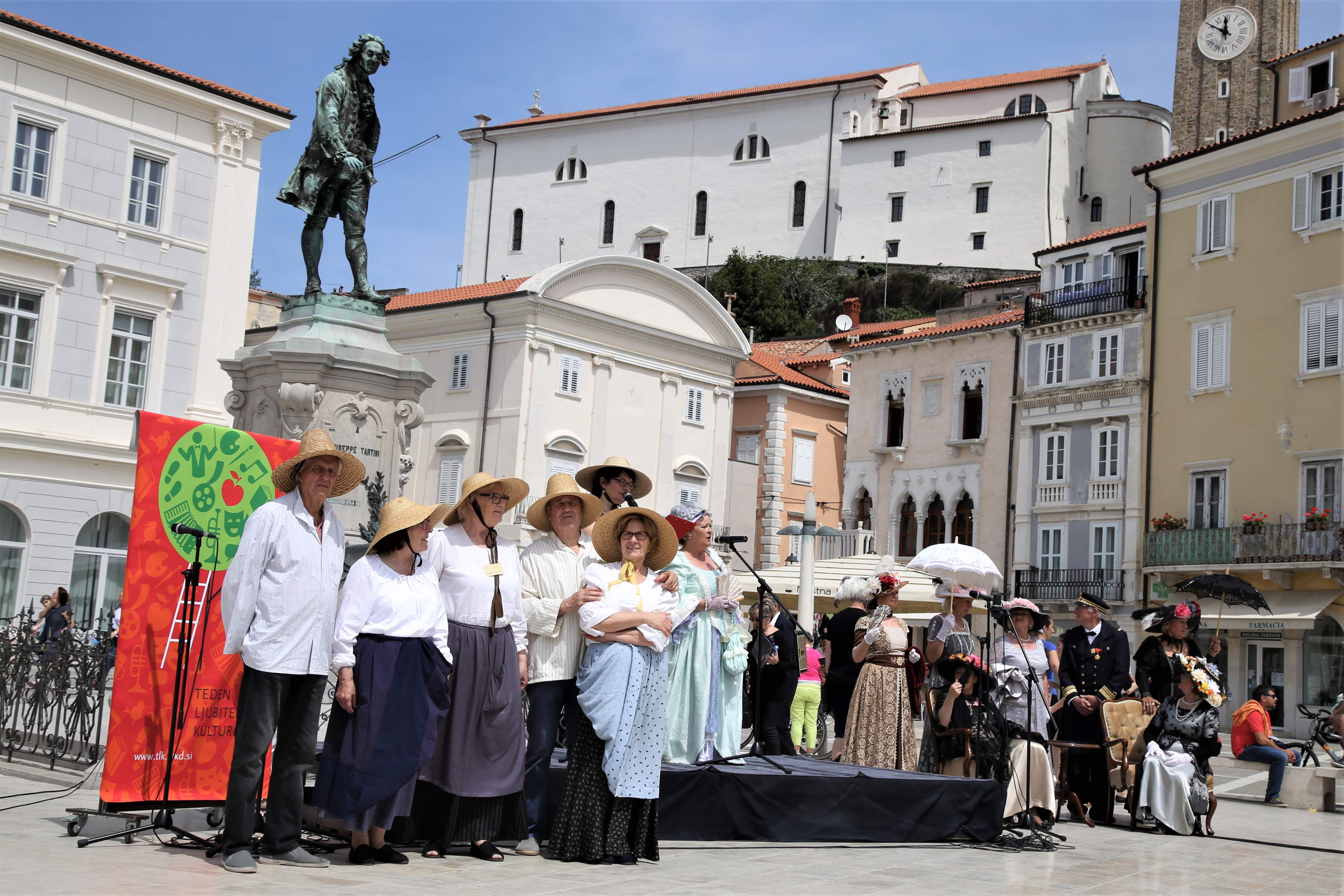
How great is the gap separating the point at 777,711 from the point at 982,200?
56496 millimetres

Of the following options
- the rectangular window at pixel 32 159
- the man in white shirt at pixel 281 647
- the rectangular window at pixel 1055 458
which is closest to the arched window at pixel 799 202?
the rectangular window at pixel 1055 458

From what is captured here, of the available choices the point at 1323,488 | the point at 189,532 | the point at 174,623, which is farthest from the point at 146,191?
the point at 1323,488

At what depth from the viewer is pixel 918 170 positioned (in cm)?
6638

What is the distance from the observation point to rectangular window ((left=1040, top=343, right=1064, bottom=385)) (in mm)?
34562

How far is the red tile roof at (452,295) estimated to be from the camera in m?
37.1

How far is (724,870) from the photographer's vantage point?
22.4 feet

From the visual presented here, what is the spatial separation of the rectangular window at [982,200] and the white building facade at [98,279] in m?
44.3

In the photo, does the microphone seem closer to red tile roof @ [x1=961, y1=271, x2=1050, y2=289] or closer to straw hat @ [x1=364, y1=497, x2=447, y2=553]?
straw hat @ [x1=364, y1=497, x2=447, y2=553]

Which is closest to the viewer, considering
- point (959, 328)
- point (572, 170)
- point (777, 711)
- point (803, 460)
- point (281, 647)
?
point (281, 647)

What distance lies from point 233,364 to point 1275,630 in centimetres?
2345

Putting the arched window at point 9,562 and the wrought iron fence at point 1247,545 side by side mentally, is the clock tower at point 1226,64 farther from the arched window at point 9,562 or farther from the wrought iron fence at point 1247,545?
the arched window at point 9,562

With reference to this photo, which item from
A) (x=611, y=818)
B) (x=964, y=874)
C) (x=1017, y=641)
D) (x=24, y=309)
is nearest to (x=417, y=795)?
(x=611, y=818)

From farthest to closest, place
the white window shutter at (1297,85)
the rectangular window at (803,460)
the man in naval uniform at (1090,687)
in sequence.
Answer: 1. the rectangular window at (803,460)
2. the white window shutter at (1297,85)
3. the man in naval uniform at (1090,687)

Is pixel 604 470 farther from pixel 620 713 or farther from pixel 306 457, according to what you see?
pixel 306 457
